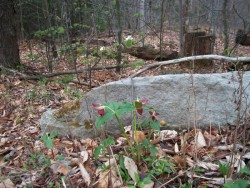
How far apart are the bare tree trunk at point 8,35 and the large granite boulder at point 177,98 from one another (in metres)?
3.17

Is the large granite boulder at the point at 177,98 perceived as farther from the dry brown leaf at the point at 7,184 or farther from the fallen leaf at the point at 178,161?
the dry brown leaf at the point at 7,184

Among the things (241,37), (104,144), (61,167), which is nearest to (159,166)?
(104,144)

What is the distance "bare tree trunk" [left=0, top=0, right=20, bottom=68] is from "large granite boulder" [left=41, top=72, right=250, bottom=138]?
3169 mm

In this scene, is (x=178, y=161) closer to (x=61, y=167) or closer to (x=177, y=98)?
(x=177, y=98)

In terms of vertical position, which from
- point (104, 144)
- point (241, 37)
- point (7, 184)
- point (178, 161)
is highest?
point (241, 37)

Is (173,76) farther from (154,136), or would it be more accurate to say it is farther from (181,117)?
(154,136)

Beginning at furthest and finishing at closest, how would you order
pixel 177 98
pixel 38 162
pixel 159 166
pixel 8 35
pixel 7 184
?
pixel 8 35 → pixel 177 98 → pixel 38 162 → pixel 7 184 → pixel 159 166

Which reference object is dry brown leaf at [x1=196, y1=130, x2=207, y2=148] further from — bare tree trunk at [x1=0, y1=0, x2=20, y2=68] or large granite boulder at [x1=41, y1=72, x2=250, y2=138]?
bare tree trunk at [x1=0, y1=0, x2=20, y2=68]

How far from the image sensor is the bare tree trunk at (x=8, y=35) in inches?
204

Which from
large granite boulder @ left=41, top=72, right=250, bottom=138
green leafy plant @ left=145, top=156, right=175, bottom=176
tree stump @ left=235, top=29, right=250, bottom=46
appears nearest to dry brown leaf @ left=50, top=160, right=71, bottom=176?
large granite boulder @ left=41, top=72, right=250, bottom=138

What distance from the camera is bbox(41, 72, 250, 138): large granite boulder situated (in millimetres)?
2453

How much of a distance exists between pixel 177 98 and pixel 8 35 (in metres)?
4.13

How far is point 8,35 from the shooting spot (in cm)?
529

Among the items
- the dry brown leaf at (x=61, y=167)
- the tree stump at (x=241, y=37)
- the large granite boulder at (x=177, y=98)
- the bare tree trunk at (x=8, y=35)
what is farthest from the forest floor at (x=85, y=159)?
the tree stump at (x=241, y=37)
